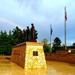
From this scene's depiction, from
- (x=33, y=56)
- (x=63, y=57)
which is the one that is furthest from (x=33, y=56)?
(x=63, y=57)

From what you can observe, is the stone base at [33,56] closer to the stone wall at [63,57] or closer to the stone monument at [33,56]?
the stone monument at [33,56]

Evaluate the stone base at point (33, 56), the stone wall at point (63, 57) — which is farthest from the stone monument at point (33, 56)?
the stone wall at point (63, 57)

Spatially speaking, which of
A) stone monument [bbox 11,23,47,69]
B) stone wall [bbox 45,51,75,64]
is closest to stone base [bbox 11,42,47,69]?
stone monument [bbox 11,23,47,69]

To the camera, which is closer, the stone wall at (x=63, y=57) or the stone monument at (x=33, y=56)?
the stone monument at (x=33, y=56)

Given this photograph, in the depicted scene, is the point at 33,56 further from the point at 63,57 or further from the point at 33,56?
the point at 63,57

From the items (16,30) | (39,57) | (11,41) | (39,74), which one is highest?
(16,30)

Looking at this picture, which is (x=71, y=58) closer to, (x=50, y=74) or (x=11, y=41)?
(x=50, y=74)

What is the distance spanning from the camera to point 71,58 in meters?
23.9

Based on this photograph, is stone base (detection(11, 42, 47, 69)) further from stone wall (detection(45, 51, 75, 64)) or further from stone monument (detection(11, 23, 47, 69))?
stone wall (detection(45, 51, 75, 64))

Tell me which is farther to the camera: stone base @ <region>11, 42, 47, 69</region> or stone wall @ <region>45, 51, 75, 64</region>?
stone wall @ <region>45, 51, 75, 64</region>

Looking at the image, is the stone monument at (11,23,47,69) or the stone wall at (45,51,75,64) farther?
the stone wall at (45,51,75,64)

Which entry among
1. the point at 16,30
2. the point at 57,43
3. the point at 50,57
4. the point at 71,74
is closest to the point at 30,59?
the point at 71,74

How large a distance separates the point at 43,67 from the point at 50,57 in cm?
1491

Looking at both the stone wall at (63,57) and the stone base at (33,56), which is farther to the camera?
the stone wall at (63,57)
